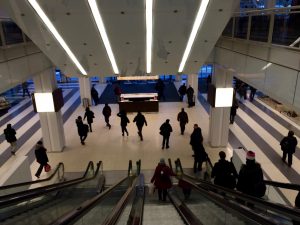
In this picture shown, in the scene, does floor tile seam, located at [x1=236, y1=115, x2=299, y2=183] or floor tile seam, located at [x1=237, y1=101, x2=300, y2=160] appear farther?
floor tile seam, located at [x1=237, y1=101, x2=300, y2=160]

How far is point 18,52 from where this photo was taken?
734 cm

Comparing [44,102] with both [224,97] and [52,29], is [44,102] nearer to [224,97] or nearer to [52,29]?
[52,29]

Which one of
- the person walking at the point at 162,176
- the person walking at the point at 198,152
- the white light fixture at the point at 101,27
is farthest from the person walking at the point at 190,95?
the person walking at the point at 162,176

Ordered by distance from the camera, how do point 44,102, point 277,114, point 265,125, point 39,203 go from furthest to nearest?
point 277,114 < point 265,125 < point 44,102 < point 39,203

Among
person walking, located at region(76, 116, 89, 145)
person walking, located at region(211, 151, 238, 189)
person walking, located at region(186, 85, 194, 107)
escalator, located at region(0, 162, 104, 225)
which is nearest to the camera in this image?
escalator, located at region(0, 162, 104, 225)

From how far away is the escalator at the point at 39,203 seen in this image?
3.08 metres

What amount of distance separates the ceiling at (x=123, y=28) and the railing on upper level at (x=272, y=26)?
3.69 ft

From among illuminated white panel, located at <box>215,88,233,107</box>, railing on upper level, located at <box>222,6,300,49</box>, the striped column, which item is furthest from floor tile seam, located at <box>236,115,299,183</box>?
the striped column

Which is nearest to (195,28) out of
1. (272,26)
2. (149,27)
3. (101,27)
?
(149,27)

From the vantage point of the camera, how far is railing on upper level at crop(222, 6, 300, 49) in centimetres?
503

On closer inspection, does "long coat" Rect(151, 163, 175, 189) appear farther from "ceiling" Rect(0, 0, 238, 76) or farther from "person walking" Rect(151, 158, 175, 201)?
"ceiling" Rect(0, 0, 238, 76)

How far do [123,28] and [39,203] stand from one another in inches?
144

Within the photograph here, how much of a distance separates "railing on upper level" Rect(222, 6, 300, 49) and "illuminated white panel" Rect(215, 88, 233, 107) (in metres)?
2.59

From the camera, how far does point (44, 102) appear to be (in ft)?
33.6
